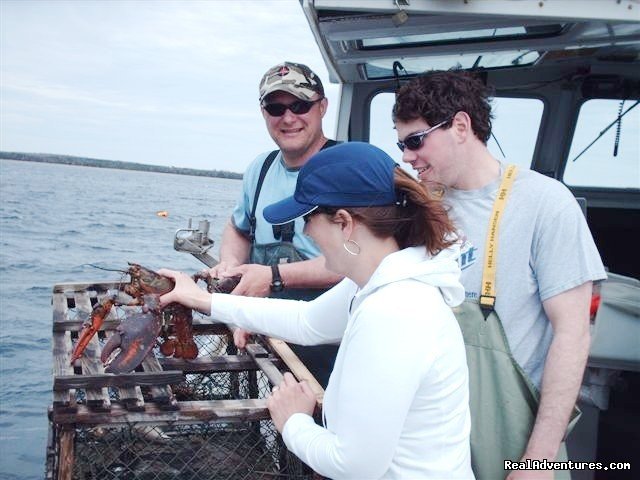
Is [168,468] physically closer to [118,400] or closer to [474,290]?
[118,400]

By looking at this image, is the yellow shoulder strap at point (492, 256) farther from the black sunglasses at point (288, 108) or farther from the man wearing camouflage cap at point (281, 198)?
the black sunglasses at point (288, 108)

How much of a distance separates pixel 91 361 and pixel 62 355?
6.2 inches

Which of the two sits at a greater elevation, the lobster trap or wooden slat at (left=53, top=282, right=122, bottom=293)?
wooden slat at (left=53, top=282, right=122, bottom=293)

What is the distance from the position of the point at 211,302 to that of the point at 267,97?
140 cm

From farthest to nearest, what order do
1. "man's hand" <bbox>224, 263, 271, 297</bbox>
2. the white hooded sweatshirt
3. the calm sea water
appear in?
1. the calm sea water
2. "man's hand" <bbox>224, 263, 271, 297</bbox>
3. the white hooded sweatshirt

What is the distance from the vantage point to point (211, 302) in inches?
110

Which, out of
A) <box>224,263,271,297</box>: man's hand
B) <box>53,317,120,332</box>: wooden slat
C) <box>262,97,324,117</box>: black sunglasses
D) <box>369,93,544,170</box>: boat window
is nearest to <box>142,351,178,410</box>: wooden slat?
<box>53,317,120,332</box>: wooden slat

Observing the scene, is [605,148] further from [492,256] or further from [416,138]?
[492,256]

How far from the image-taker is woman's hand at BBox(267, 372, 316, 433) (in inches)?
85.6

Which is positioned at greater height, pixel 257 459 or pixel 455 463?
pixel 455 463

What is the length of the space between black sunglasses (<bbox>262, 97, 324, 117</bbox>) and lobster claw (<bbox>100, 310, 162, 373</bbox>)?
4.68 feet

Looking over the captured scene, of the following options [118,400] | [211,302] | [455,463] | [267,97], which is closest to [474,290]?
[455,463]

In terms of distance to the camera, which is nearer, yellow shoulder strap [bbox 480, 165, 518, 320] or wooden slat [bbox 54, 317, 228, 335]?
yellow shoulder strap [bbox 480, 165, 518, 320]

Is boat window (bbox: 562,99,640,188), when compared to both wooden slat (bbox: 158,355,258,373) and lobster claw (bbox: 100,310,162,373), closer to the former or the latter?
wooden slat (bbox: 158,355,258,373)
